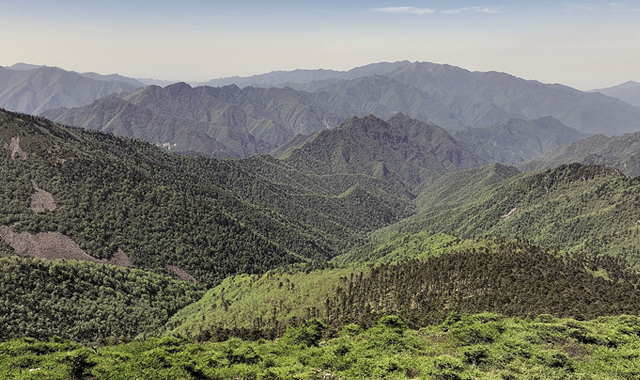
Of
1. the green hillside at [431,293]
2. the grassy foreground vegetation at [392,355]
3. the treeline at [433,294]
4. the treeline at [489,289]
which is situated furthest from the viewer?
the green hillside at [431,293]

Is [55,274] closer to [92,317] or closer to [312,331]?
[92,317]

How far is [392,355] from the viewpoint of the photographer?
241ft

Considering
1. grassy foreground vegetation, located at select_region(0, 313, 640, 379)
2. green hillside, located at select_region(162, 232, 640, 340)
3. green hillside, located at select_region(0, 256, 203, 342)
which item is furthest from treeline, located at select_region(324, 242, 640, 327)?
green hillside, located at select_region(0, 256, 203, 342)

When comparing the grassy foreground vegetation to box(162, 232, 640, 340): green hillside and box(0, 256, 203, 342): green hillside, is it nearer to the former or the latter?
box(162, 232, 640, 340): green hillside

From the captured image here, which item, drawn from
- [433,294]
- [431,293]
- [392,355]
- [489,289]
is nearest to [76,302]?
[392,355]

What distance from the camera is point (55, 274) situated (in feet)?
514

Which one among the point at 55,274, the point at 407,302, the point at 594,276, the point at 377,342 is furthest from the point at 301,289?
the point at 594,276

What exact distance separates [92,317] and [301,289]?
92.6 metres

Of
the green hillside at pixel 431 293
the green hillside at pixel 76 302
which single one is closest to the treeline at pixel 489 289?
the green hillside at pixel 431 293

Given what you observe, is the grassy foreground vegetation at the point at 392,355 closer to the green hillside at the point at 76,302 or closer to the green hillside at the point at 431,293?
the green hillside at the point at 431,293

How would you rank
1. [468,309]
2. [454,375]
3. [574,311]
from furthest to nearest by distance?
[468,309] < [574,311] < [454,375]

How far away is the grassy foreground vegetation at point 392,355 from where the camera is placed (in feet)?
208

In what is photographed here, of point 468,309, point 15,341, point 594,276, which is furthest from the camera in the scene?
point 594,276

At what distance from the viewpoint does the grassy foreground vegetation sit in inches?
2496
